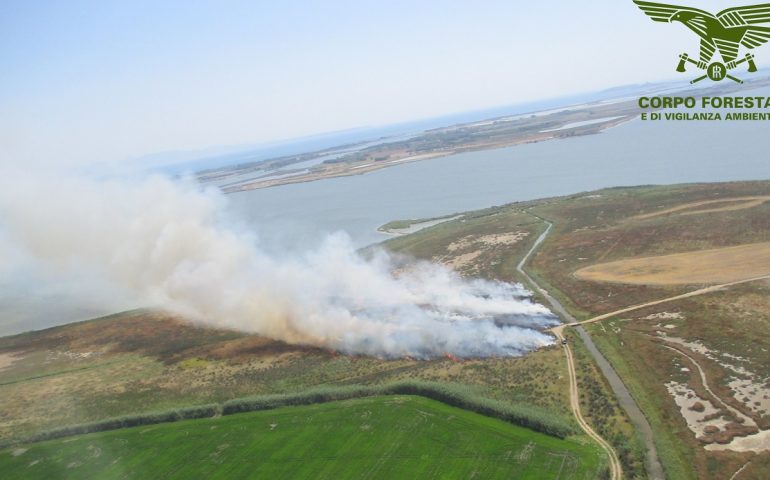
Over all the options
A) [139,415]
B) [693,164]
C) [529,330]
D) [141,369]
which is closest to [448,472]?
[529,330]

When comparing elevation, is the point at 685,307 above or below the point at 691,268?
below

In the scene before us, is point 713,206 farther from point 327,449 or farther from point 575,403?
point 327,449

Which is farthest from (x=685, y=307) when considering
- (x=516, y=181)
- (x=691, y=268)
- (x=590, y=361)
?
(x=516, y=181)

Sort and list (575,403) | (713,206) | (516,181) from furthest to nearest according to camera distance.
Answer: (516,181)
(713,206)
(575,403)

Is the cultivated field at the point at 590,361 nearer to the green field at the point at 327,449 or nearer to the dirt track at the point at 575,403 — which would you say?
the dirt track at the point at 575,403

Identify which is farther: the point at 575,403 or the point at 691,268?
the point at 691,268

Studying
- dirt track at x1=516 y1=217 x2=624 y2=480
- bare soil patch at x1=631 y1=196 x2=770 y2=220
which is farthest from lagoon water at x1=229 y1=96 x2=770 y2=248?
dirt track at x1=516 y1=217 x2=624 y2=480

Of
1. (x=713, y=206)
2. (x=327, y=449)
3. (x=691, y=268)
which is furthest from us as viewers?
(x=713, y=206)

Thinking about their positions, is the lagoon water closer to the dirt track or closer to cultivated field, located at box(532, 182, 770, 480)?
cultivated field, located at box(532, 182, 770, 480)

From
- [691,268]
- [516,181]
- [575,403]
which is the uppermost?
[516,181]
